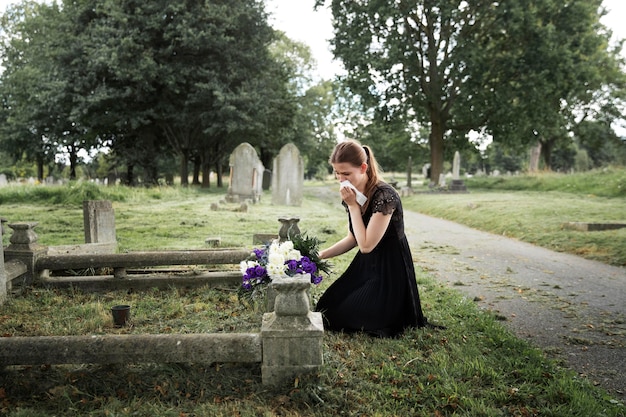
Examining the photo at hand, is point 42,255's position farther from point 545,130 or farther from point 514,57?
point 545,130

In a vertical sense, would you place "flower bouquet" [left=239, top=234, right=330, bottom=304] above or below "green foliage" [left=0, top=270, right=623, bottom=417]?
above

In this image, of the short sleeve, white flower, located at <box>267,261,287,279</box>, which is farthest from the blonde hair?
white flower, located at <box>267,261,287,279</box>

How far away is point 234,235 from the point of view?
930 centimetres

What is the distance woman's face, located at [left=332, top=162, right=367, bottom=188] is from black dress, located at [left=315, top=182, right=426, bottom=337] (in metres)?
0.19

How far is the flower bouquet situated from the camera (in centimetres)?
341

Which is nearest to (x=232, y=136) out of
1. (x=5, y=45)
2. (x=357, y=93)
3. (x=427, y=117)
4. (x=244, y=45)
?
(x=244, y=45)

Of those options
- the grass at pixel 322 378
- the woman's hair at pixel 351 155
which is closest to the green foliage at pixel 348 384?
the grass at pixel 322 378

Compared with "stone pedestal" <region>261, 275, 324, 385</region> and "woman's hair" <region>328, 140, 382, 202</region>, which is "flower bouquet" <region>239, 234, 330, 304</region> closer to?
"stone pedestal" <region>261, 275, 324, 385</region>

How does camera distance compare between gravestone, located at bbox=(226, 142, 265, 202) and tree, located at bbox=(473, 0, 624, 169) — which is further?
tree, located at bbox=(473, 0, 624, 169)

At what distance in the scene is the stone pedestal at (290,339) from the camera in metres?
2.95

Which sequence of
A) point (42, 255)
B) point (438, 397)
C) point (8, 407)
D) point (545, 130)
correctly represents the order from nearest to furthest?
point (8, 407) < point (438, 397) < point (42, 255) < point (545, 130)

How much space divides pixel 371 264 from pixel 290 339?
127cm

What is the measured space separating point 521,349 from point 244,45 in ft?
85.1

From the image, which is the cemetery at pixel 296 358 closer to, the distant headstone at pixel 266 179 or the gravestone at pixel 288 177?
the gravestone at pixel 288 177
